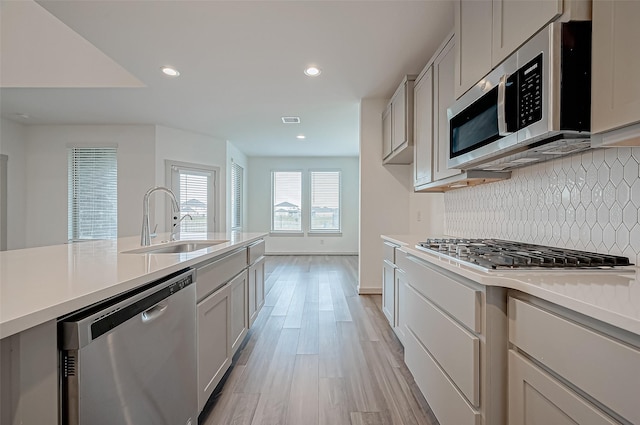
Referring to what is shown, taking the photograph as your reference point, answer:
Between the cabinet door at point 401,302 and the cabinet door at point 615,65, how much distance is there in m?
1.42

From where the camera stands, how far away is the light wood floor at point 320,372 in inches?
65.0

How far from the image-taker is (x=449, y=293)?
1318 millimetres

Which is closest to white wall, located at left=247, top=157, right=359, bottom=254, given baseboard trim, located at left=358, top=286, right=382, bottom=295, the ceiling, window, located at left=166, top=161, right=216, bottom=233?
window, located at left=166, top=161, right=216, bottom=233

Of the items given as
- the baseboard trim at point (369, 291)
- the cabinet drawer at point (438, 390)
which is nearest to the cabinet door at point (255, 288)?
the cabinet drawer at point (438, 390)

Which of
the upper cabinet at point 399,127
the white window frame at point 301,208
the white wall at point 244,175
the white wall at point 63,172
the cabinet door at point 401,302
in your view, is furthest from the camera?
the white window frame at point 301,208

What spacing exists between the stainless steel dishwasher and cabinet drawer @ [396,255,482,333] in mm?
1167

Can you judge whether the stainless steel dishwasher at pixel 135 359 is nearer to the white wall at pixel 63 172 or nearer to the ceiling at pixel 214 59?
the ceiling at pixel 214 59

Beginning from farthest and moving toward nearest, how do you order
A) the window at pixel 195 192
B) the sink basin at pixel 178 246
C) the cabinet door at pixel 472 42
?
1. the window at pixel 195 192
2. the sink basin at pixel 178 246
3. the cabinet door at pixel 472 42

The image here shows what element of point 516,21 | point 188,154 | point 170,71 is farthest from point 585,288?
point 188,154

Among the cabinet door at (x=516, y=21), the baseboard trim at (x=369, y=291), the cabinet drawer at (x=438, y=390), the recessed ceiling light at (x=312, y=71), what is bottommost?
the baseboard trim at (x=369, y=291)

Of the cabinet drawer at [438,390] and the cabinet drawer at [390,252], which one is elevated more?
the cabinet drawer at [390,252]

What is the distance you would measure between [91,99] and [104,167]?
1.61 meters

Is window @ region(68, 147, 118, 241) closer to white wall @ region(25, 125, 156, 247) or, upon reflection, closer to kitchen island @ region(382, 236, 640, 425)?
white wall @ region(25, 125, 156, 247)

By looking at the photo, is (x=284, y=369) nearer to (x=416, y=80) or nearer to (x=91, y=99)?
(x=416, y=80)
